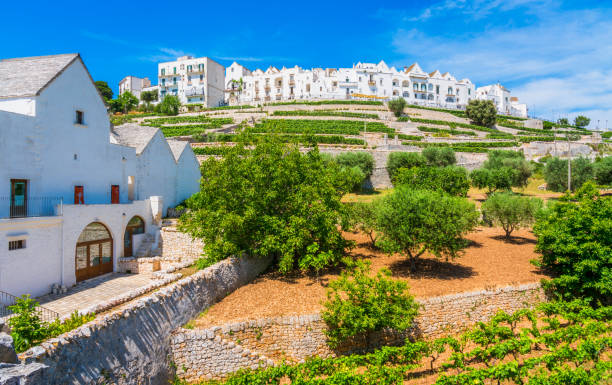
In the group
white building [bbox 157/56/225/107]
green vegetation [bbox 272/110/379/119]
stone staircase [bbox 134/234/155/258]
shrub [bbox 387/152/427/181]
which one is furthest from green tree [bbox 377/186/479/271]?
white building [bbox 157/56/225/107]

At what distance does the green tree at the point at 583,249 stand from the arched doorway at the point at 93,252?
25322 mm

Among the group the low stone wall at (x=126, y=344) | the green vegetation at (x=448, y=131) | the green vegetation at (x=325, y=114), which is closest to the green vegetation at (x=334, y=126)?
the green vegetation at (x=325, y=114)

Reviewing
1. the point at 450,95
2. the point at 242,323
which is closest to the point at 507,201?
the point at 242,323

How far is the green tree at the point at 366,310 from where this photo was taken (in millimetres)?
12539

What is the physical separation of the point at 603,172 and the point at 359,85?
70301mm

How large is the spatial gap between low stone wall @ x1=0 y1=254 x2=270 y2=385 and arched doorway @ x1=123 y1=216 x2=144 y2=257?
38.9ft

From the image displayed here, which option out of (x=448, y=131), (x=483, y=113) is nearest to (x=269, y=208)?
(x=448, y=131)

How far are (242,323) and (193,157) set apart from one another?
91.3ft

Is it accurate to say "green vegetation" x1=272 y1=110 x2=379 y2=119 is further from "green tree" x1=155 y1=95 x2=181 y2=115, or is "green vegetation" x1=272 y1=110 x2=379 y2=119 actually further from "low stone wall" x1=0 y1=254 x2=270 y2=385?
"low stone wall" x1=0 y1=254 x2=270 y2=385

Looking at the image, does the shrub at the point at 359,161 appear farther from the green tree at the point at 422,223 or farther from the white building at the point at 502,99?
the white building at the point at 502,99

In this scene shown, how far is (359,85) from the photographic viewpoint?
3937 inches

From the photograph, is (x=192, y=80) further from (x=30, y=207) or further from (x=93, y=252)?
(x=30, y=207)

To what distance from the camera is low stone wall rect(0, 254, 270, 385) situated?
8.51 m

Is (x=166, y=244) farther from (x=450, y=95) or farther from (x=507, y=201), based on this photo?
(x=450, y=95)
